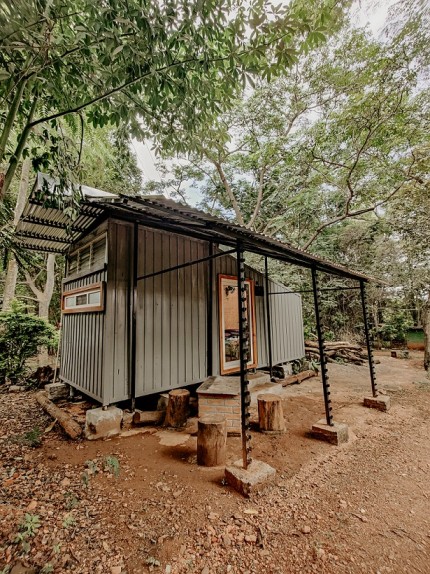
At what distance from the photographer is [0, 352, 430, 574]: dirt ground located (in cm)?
179

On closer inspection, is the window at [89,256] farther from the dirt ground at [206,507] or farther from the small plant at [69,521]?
A: the small plant at [69,521]

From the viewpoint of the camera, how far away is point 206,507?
7.51 ft

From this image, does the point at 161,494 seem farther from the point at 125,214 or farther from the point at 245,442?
the point at 125,214

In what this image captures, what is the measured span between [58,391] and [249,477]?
4.50 metres

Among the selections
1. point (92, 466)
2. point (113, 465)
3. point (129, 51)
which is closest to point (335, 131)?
point (129, 51)

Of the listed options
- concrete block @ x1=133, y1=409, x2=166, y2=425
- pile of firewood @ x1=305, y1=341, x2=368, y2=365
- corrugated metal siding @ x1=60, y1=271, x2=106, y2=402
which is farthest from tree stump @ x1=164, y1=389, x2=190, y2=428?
pile of firewood @ x1=305, y1=341, x2=368, y2=365

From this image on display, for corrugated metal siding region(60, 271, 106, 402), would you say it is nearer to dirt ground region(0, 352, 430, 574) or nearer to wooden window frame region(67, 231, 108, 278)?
wooden window frame region(67, 231, 108, 278)

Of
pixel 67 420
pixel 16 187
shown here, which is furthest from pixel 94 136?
pixel 67 420

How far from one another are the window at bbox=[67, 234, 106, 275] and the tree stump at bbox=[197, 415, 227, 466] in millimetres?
2882

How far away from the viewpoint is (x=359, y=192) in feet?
27.3

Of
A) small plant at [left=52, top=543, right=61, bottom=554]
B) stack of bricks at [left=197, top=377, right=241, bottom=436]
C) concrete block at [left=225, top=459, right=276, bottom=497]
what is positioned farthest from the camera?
stack of bricks at [left=197, top=377, right=241, bottom=436]

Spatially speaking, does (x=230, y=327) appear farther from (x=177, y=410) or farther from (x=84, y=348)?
→ (x=84, y=348)

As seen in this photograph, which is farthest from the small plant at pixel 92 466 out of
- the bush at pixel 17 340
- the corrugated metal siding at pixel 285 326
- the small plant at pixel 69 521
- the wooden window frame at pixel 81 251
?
the corrugated metal siding at pixel 285 326

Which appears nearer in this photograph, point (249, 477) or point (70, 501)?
point (70, 501)
